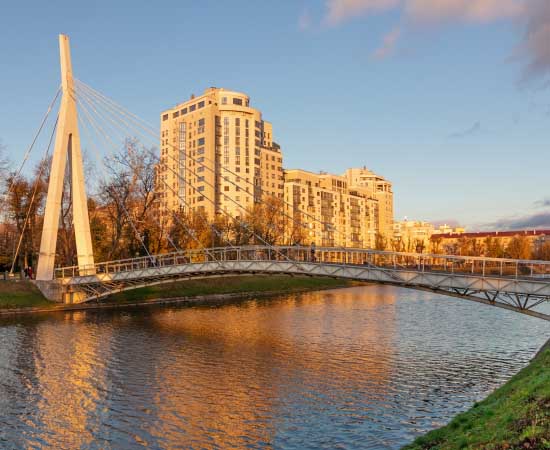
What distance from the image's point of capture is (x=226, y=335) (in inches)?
1526

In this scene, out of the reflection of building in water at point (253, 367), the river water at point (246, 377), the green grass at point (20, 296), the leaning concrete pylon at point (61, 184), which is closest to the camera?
the river water at point (246, 377)

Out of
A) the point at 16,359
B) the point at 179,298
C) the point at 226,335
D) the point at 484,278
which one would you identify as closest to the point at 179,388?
the point at 16,359

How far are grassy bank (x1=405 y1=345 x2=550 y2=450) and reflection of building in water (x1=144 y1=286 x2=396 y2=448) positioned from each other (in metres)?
5.56

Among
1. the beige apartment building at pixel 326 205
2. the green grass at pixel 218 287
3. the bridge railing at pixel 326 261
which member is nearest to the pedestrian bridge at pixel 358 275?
the bridge railing at pixel 326 261

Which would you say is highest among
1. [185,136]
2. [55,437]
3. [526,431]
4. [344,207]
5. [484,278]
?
[185,136]

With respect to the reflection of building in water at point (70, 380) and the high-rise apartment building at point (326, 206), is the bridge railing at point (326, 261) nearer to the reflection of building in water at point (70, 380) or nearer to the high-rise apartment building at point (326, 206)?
the reflection of building in water at point (70, 380)

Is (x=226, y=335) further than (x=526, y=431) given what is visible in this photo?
Yes

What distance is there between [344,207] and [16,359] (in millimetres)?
160987

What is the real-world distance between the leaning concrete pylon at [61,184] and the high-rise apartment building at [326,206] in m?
94.0

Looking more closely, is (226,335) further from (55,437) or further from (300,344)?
(55,437)

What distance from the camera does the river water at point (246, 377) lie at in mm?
18578

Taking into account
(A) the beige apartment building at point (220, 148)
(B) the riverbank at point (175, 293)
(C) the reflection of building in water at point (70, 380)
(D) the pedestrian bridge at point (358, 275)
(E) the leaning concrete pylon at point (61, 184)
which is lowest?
(C) the reflection of building in water at point (70, 380)

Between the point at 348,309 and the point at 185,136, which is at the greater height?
the point at 185,136

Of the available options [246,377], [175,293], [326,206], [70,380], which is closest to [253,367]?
[246,377]
